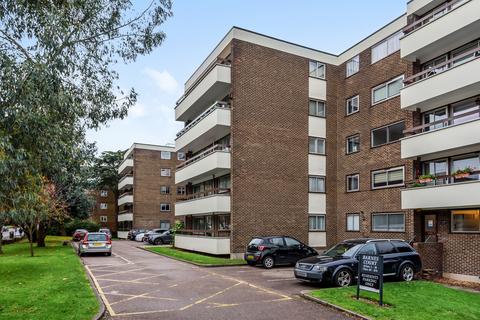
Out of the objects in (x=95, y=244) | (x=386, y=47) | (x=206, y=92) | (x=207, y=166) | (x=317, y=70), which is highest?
(x=386, y=47)

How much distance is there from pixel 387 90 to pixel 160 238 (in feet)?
85.3

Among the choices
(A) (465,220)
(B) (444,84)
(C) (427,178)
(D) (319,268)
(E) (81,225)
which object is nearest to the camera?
(D) (319,268)

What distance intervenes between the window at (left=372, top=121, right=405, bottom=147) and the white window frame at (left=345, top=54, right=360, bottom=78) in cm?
458

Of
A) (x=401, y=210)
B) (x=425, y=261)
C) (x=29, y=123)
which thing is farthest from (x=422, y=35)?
(x=29, y=123)

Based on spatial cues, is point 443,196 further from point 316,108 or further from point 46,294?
point 46,294

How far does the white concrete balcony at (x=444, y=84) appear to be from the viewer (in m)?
17.2

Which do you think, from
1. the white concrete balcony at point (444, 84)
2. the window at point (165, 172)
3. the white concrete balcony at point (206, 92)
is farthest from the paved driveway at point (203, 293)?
the window at point (165, 172)

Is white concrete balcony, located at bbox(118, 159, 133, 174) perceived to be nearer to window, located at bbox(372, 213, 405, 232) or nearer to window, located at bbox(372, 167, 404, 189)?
window, located at bbox(372, 167, 404, 189)

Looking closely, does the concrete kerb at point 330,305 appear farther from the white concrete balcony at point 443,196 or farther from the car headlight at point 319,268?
the white concrete balcony at point 443,196

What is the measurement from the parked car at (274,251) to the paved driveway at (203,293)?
63 cm

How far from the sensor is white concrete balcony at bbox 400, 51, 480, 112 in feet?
56.6

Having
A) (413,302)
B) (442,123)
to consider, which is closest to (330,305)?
(413,302)

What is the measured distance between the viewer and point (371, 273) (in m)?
11.9

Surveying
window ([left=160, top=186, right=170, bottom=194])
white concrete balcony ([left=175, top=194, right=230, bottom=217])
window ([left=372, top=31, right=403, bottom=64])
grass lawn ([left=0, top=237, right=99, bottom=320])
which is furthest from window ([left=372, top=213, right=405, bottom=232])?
window ([left=160, top=186, right=170, bottom=194])
